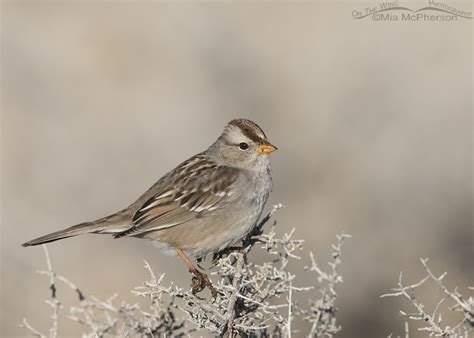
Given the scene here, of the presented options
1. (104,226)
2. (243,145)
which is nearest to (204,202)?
(243,145)

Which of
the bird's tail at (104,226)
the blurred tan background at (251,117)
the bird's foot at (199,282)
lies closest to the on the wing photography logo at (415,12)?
the blurred tan background at (251,117)

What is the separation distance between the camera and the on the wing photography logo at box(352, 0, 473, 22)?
43.3 feet

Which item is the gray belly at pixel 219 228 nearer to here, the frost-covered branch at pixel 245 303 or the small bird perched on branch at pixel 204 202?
the small bird perched on branch at pixel 204 202

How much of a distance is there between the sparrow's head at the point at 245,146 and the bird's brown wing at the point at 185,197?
129mm

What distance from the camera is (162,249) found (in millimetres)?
6328

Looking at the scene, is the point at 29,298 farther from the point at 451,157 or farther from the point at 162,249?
the point at 451,157

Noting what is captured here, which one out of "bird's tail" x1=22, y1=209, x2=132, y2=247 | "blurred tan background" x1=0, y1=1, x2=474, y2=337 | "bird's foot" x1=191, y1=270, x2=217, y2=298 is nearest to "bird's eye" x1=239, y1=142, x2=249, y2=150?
"bird's tail" x1=22, y1=209, x2=132, y2=247

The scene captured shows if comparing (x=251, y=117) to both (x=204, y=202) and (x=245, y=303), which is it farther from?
(x=245, y=303)

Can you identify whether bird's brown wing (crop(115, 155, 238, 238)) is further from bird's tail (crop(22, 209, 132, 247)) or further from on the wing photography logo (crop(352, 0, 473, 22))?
on the wing photography logo (crop(352, 0, 473, 22))

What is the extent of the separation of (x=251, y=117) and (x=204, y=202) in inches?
318

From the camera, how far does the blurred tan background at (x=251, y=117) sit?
453 inches

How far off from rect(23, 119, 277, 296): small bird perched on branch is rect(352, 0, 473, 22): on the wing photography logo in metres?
6.94

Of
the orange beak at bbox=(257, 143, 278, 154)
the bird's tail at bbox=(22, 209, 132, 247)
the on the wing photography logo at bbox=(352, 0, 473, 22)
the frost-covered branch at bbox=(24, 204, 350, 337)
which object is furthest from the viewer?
the on the wing photography logo at bbox=(352, 0, 473, 22)

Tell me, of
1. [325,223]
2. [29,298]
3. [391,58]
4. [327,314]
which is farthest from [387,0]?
[327,314]
